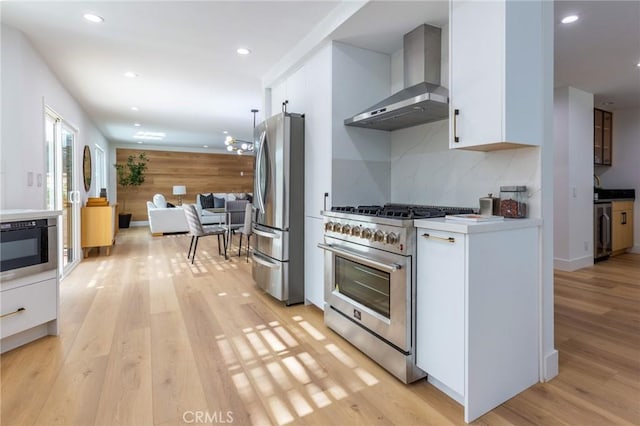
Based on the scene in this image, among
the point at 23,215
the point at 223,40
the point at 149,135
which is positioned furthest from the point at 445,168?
the point at 149,135

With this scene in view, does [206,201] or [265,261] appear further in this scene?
[206,201]

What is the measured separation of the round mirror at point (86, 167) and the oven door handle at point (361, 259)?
5.15 meters

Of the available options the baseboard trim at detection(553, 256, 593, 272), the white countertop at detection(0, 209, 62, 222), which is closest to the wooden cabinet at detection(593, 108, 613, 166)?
the baseboard trim at detection(553, 256, 593, 272)

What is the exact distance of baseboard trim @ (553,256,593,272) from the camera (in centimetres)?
445

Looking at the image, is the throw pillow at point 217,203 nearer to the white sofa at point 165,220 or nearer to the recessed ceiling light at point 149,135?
the white sofa at point 165,220

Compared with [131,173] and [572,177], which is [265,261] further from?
[131,173]

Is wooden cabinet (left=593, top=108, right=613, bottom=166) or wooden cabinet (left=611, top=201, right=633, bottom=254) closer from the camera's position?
wooden cabinet (left=611, top=201, right=633, bottom=254)

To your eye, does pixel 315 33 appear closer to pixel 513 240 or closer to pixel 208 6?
pixel 208 6

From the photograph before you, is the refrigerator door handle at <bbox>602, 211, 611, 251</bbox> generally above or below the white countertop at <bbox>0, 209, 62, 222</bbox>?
below

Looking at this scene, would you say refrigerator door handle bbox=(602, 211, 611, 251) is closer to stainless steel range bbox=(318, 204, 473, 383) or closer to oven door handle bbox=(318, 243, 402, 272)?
stainless steel range bbox=(318, 204, 473, 383)

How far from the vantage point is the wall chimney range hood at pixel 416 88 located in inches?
90.5

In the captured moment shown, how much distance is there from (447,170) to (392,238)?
956 mm

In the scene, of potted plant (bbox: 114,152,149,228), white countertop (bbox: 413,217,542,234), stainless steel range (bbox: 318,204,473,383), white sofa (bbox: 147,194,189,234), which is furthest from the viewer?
potted plant (bbox: 114,152,149,228)

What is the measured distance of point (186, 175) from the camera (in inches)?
425
